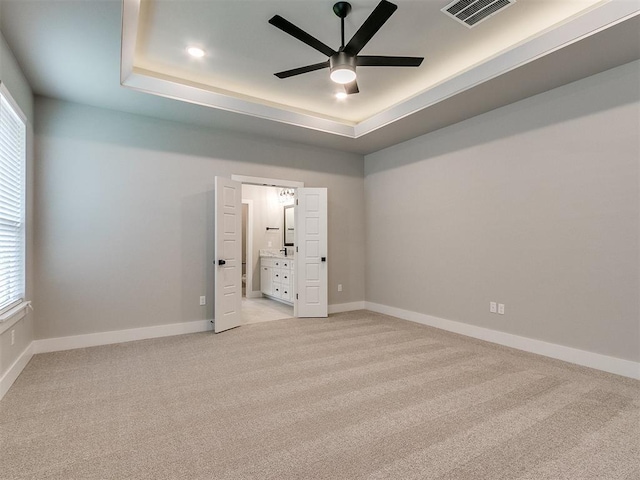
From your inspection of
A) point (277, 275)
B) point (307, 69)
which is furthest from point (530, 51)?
point (277, 275)

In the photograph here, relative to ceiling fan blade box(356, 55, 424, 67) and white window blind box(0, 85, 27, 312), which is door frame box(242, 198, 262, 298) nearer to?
white window blind box(0, 85, 27, 312)

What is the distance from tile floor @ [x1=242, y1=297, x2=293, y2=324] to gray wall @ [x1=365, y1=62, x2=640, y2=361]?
2030 mm

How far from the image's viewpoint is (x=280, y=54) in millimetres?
3619

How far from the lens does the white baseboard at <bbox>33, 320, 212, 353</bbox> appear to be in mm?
3861

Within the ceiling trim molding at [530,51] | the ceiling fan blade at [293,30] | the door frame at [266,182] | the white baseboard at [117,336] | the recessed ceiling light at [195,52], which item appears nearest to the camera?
the ceiling fan blade at [293,30]

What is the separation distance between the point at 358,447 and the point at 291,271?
4450 millimetres

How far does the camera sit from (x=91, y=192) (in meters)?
4.12

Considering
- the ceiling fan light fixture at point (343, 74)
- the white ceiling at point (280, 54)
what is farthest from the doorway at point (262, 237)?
the ceiling fan light fixture at point (343, 74)

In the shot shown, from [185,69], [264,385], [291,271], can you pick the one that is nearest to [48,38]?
[185,69]

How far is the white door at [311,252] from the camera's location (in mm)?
5570

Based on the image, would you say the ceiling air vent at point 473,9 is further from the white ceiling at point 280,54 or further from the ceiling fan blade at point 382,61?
the ceiling fan blade at point 382,61

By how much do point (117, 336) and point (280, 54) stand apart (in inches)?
148

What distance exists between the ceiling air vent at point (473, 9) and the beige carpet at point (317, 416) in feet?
10.2

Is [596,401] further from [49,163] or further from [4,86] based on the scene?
[49,163]
